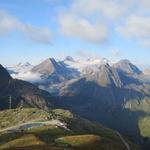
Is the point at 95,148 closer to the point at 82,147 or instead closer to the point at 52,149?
the point at 82,147

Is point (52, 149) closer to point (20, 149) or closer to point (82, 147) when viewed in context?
point (20, 149)

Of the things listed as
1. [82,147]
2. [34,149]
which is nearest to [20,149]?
[34,149]

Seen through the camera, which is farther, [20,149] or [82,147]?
[82,147]

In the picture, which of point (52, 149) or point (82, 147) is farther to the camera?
point (82, 147)

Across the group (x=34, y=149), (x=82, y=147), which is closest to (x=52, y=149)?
(x=34, y=149)

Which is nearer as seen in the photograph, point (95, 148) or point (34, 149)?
point (34, 149)

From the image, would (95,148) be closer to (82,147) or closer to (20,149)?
(82,147)
